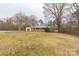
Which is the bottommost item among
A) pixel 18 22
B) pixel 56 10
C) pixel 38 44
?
pixel 38 44

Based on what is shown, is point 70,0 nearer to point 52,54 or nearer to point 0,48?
point 52,54

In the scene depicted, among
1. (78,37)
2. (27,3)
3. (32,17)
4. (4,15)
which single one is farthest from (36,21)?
(78,37)

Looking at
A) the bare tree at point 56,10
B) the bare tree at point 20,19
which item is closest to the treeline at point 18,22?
the bare tree at point 20,19

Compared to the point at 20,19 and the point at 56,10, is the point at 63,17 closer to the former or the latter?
the point at 56,10

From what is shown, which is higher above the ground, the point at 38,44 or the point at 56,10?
the point at 56,10

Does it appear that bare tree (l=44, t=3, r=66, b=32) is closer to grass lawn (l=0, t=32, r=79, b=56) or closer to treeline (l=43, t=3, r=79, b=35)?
treeline (l=43, t=3, r=79, b=35)

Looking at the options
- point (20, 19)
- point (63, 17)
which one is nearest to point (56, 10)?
point (63, 17)
